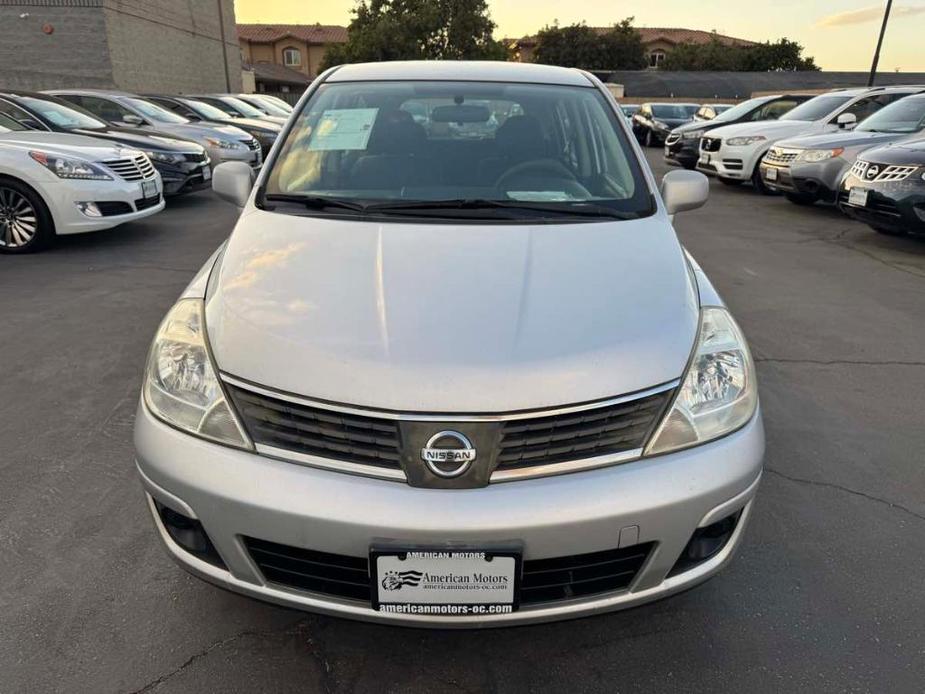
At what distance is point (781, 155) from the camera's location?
944 centimetres

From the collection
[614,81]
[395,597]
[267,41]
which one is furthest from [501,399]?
[267,41]

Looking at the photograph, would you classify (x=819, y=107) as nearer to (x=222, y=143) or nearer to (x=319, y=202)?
(x=222, y=143)

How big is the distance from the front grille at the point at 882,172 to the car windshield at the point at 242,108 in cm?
1239

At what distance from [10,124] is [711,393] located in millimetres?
8244

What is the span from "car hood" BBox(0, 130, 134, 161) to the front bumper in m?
5.81

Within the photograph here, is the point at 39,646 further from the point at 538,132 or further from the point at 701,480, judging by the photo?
the point at 538,132

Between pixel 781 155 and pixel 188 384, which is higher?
pixel 188 384

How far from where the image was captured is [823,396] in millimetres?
3668

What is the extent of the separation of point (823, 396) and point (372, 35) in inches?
1719

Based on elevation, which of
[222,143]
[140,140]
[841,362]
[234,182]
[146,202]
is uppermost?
[234,182]

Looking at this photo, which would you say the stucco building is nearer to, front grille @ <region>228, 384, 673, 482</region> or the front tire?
the front tire

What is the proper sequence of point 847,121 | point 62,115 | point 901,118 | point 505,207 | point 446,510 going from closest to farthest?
point 446,510 < point 505,207 < point 62,115 < point 901,118 < point 847,121

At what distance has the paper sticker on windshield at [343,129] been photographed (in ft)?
9.30

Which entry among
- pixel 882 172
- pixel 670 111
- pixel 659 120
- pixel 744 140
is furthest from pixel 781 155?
pixel 670 111
